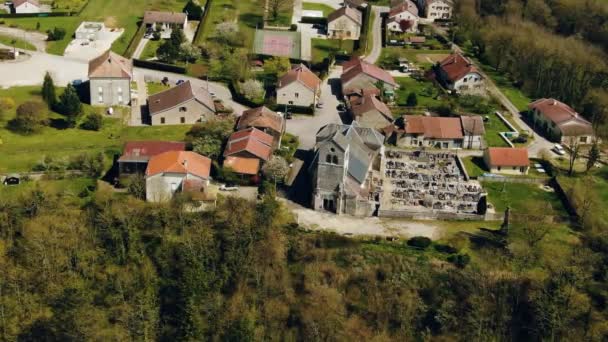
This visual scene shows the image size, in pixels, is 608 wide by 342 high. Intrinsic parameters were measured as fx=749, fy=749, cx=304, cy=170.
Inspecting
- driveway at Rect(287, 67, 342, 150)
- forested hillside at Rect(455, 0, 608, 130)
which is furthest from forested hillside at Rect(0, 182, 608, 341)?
forested hillside at Rect(455, 0, 608, 130)

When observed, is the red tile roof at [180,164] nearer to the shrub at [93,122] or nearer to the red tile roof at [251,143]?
the red tile roof at [251,143]

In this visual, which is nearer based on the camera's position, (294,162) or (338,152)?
(338,152)

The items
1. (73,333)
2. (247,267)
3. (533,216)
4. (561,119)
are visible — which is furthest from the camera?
(561,119)

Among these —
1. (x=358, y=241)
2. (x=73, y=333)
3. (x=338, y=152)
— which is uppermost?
(x=338, y=152)

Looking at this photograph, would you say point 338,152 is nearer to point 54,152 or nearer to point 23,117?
point 54,152

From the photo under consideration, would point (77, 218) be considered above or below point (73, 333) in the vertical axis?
above

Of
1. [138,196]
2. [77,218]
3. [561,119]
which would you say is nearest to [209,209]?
[138,196]

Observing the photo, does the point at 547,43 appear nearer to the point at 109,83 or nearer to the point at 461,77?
the point at 461,77
